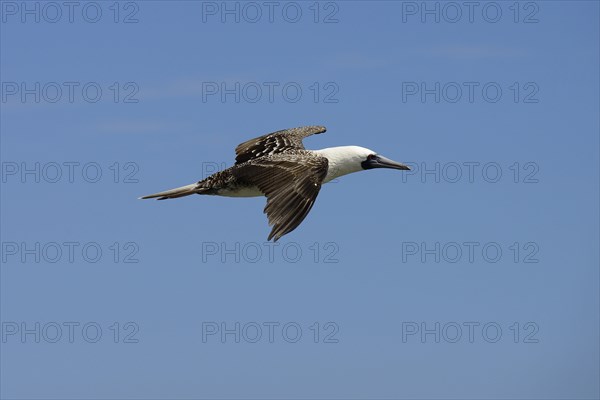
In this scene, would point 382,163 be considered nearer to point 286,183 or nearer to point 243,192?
point 243,192

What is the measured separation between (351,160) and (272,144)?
214 cm

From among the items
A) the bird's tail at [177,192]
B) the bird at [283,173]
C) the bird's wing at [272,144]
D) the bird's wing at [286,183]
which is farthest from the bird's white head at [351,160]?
the bird's tail at [177,192]

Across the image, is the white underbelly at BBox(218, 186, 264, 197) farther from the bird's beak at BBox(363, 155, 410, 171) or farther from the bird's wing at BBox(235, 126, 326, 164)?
the bird's beak at BBox(363, 155, 410, 171)

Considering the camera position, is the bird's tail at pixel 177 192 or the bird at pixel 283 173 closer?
the bird at pixel 283 173

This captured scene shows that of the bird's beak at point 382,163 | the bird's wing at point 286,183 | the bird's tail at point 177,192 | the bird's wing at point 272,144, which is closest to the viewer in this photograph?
the bird's wing at point 286,183

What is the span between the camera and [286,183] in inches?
722

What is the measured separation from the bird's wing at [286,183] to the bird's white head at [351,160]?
684 mm

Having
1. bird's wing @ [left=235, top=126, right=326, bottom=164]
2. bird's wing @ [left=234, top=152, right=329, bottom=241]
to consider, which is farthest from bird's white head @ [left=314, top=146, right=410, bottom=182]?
bird's wing @ [left=235, top=126, right=326, bottom=164]

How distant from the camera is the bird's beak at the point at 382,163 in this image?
70.0 ft

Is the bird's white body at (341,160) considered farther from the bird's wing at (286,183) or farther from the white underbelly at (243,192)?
the bird's wing at (286,183)

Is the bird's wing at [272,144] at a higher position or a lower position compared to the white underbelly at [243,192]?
higher

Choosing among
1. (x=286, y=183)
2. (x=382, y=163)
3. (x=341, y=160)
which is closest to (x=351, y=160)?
(x=341, y=160)

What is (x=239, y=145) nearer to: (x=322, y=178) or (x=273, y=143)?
(x=273, y=143)

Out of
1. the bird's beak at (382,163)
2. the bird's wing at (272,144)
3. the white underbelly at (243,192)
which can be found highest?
the bird's wing at (272,144)
